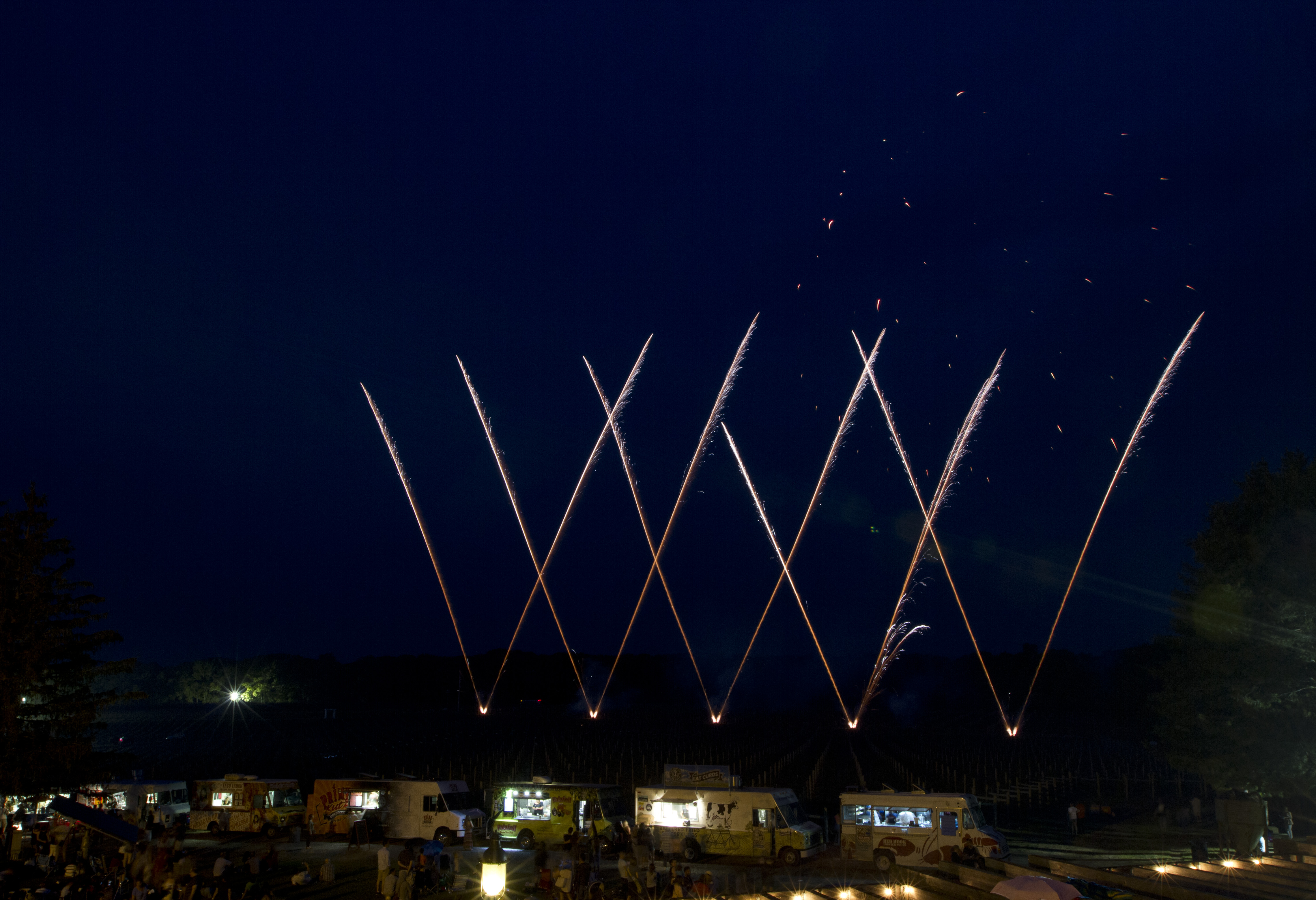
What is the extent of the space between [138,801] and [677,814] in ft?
58.4

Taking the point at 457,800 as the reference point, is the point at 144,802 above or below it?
below

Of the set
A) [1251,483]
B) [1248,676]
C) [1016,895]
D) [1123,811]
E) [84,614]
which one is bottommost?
[1123,811]

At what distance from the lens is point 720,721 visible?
296 ft

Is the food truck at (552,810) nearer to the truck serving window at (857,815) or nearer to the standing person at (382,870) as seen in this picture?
the standing person at (382,870)

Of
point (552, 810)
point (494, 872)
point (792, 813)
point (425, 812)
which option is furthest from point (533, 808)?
point (494, 872)

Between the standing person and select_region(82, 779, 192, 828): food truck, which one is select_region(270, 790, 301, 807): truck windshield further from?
the standing person

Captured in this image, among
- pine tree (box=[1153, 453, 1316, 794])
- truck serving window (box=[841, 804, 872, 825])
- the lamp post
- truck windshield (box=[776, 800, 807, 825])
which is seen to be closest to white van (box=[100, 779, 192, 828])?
truck windshield (box=[776, 800, 807, 825])

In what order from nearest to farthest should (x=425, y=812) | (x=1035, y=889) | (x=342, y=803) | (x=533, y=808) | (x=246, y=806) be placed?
(x=1035, y=889) → (x=533, y=808) → (x=425, y=812) → (x=342, y=803) → (x=246, y=806)

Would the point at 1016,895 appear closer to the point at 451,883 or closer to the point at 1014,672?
the point at 451,883

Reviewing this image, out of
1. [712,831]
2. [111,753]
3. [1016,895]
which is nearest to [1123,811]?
[712,831]

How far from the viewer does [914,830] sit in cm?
2011

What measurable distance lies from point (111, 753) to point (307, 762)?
72.6 ft

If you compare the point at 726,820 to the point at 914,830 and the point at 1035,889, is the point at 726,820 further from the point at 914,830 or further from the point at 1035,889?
the point at 1035,889

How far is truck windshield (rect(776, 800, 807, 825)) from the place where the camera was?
69.1 feet
